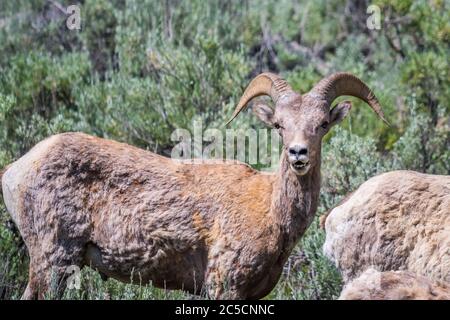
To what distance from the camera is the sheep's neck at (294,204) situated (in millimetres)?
8109

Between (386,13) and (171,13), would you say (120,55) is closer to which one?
(171,13)

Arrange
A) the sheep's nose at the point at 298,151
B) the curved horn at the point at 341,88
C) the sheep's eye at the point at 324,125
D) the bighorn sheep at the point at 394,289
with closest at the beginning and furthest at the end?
the bighorn sheep at the point at 394,289, the sheep's nose at the point at 298,151, the sheep's eye at the point at 324,125, the curved horn at the point at 341,88

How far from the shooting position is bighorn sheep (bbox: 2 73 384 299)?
8.05 metres

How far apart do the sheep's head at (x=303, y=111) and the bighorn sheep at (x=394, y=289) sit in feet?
4.88

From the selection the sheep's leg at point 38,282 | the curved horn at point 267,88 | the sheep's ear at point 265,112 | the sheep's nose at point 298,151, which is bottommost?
the sheep's leg at point 38,282

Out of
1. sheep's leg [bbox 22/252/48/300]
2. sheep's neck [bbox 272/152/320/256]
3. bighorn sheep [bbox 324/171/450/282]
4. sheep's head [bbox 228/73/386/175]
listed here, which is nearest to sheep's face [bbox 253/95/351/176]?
sheep's head [bbox 228/73/386/175]

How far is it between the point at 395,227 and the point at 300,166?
0.78 metres

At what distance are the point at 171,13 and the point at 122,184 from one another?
822 cm

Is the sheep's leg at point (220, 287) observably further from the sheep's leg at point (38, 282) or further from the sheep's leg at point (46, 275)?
the sheep's leg at point (38, 282)

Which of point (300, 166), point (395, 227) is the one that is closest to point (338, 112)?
point (300, 166)

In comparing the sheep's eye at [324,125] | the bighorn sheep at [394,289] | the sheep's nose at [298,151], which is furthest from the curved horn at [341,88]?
the bighorn sheep at [394,289]

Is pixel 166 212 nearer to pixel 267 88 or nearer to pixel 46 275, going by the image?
pixel 46 275

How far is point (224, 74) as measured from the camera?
13562 mm
